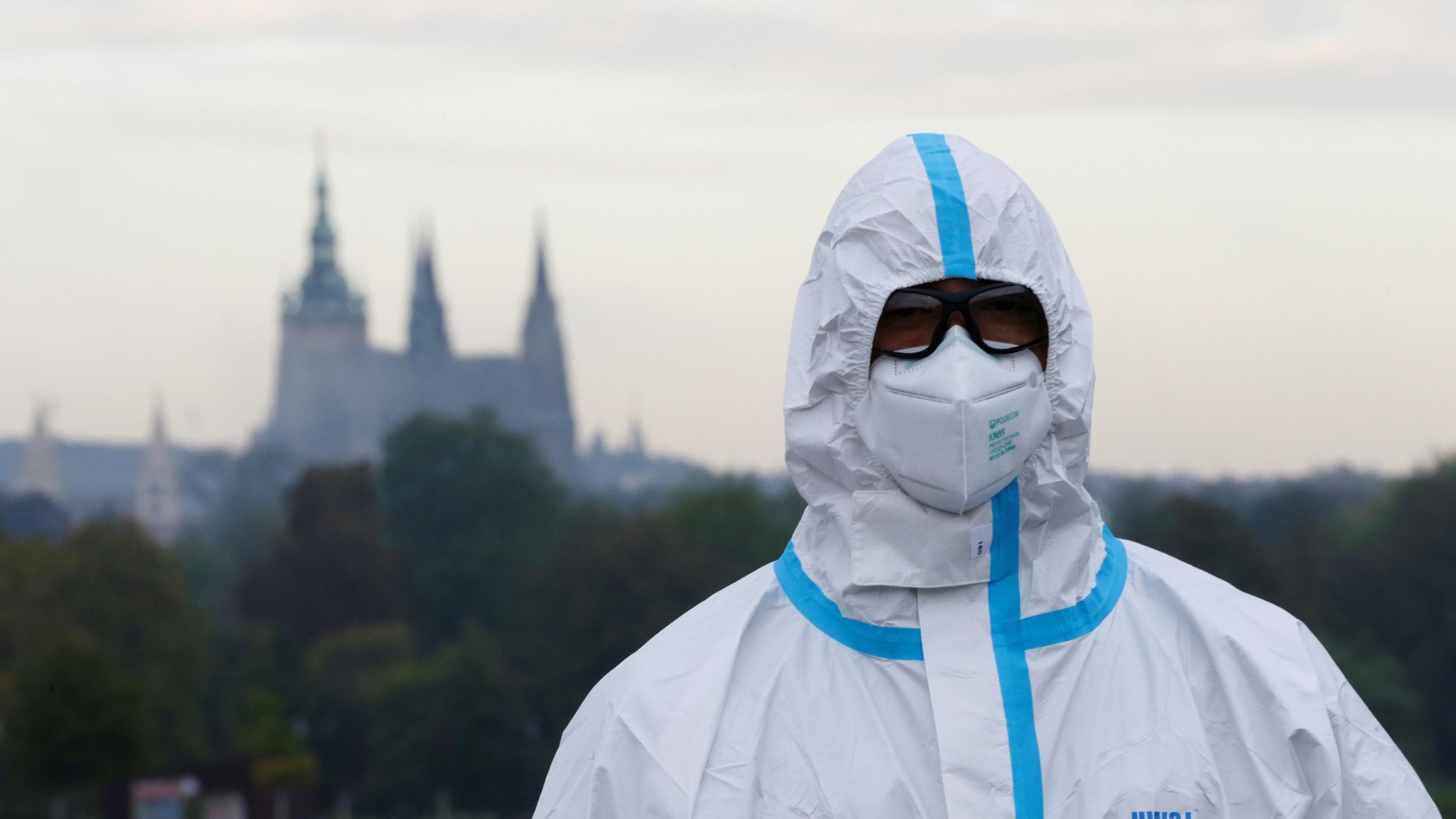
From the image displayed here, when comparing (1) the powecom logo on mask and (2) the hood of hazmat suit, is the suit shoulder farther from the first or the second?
(1) the powecom logo on mask

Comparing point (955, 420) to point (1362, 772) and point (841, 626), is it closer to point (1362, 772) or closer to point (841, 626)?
point (841, 626)

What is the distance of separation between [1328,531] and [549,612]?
28283 mm

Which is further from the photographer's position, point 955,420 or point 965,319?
point 965,319

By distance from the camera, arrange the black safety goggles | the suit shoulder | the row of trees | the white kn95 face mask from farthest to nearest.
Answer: the row of trees < the suit shoulder < the black safety goggles < the white kn95 face mask

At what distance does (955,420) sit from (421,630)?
78.7m

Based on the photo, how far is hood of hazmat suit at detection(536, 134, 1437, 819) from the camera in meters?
4.91

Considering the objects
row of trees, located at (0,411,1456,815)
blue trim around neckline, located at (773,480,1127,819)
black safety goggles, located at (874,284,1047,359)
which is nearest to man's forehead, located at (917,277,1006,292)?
black safety goggles, located at (874,284,1047,359)

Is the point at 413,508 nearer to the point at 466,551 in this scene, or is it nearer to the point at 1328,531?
the point at 466,551

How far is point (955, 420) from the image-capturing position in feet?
15.9

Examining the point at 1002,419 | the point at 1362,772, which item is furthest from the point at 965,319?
the point at 1362,772

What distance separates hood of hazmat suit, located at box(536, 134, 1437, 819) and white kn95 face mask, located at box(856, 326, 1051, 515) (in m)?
0.05

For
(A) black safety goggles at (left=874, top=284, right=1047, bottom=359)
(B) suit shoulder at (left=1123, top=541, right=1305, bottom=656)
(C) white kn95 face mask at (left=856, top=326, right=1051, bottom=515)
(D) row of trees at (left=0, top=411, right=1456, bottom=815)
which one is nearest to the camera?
(C) white kn95 face mask at (left=856, top=326, right=1051, bottom=515)

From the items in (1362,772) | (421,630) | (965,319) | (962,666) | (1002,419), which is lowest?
(421,630)

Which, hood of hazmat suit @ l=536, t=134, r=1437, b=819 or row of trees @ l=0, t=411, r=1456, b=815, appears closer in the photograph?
hood of hazmat suit @ l=536, t=134, r=1437, b=819
